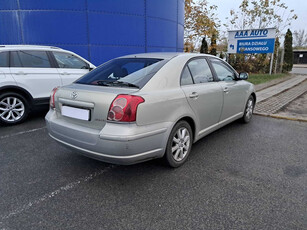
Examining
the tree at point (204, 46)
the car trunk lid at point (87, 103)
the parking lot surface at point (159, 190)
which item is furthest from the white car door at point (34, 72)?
the tree at point (204, 46)

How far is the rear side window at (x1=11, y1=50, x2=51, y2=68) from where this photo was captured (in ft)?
16.6

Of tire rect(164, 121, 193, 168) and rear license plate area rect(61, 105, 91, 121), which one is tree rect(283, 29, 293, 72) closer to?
tire rect(164, 121, 193, 168)

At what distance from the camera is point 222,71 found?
4.28 m

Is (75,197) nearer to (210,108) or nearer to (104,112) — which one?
(104,112)

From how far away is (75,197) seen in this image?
8.38 ft

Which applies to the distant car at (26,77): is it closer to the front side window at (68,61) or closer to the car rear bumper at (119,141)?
the front side window at (68,61)

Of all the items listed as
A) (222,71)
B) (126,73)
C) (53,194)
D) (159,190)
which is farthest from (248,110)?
(53,194)

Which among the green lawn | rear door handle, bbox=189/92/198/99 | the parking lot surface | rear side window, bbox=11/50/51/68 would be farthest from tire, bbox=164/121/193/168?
the green lawn

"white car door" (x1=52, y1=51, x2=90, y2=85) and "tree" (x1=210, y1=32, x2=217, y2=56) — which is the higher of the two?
"tree" (x1=210, y1=32, x2=217, y2=56)

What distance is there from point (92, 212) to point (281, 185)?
2.13 meters

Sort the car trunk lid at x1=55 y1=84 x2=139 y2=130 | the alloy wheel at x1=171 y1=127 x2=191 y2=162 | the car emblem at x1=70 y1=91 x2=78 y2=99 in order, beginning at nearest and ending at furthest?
the car trunk lid at x1=55 y1=84 x2=139 y2=130
the car emblem at x1=70 y1=91 x2=78 y2=99
the alloy wheel at x1=171 y1=127 x2=191 y2=162

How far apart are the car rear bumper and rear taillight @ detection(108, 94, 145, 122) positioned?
0.24 ft

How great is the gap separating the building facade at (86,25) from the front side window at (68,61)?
10.0ft

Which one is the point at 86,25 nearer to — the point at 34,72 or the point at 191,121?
the point at 34,72
